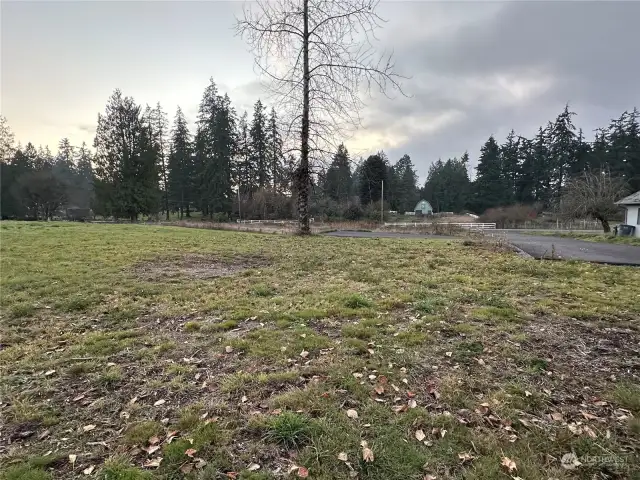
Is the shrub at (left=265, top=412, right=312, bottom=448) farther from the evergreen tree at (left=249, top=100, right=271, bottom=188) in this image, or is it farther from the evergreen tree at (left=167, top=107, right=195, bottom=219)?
the evergreen tree at (left=167, top=107, right=195, bottom=219)

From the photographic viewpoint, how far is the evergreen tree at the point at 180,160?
4503cm

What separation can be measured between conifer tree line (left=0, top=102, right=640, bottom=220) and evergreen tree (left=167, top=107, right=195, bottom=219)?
0.13 meters

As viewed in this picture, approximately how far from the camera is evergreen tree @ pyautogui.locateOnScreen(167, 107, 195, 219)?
1773 inches

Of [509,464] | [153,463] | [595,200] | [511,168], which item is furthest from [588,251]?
[511,168]

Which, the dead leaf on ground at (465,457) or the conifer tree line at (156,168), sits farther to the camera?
the conifer tree line at (156,168)

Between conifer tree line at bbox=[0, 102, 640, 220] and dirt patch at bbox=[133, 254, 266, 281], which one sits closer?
dirt patch at bbox=[133, 254, 266, 281]

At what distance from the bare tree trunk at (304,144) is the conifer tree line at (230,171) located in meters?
0.57

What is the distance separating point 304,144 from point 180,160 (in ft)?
118

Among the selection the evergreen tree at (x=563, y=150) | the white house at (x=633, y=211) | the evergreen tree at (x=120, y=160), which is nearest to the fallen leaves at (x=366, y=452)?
the white house at (x=633, y=211)

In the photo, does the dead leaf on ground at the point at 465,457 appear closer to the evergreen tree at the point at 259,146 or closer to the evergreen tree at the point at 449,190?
the evergreen tree at the point at 259,146

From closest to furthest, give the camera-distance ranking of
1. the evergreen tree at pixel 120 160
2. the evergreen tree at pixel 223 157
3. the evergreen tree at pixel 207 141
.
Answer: the evergreen tree at pixel 120 160, the evergreen tree at pixel 223 157, the evergreen tree at pixel 207 141

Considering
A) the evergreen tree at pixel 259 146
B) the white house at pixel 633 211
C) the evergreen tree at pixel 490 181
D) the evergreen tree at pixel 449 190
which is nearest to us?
the white house at pixel 633 211

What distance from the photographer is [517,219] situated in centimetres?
4362

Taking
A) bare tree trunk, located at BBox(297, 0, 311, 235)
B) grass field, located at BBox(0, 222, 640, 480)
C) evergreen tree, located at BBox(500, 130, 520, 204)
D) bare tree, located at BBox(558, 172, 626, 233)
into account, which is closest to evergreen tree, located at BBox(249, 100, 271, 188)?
bare tree trunk, located at BBox(297, 0, 311, 235)
